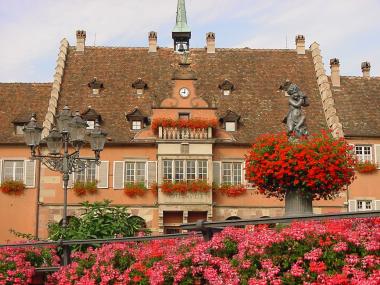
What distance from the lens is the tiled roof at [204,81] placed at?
33.2 m

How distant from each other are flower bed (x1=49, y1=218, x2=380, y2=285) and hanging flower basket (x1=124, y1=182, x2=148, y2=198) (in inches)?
890

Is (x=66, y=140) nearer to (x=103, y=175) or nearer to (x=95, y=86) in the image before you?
(x=103, y=175)

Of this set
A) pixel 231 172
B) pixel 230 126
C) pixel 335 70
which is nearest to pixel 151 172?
pixel 231 172

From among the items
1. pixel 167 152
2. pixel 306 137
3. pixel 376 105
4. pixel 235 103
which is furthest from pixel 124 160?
pixel 306 137

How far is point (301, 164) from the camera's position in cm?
1350

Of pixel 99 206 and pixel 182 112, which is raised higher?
pixel 182 112

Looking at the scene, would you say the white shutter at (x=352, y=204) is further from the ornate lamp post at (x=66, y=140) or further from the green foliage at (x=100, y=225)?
the green foliage at (x=100, y=225)

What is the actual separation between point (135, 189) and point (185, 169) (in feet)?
8.05

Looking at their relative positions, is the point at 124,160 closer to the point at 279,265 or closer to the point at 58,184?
the point at 58,184

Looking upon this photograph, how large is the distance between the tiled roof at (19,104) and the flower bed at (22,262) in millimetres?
22705

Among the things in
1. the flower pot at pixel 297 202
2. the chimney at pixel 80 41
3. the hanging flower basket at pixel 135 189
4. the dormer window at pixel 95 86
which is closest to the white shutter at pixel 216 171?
the hanging flower basket at pixel 135 189

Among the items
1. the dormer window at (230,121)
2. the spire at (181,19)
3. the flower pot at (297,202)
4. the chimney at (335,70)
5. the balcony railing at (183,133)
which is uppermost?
the spire at (181,19)

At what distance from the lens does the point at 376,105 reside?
34.6 m

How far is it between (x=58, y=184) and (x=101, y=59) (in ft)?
27.1
